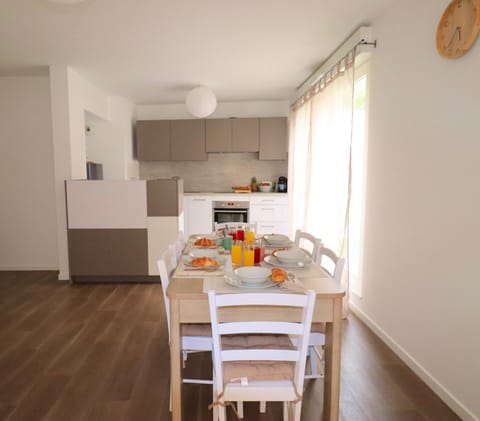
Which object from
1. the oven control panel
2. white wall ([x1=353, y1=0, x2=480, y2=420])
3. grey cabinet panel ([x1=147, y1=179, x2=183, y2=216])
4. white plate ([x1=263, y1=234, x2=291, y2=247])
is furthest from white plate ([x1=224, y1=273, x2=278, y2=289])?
the oven control panel

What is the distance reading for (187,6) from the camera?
2.41 m

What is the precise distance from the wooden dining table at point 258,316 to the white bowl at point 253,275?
11 cm

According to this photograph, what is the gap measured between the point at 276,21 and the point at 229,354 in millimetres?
2517

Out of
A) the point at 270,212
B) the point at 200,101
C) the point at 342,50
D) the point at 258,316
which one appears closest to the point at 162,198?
the point at 200,101

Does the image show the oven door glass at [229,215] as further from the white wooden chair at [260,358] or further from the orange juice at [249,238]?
the white wooden chair at [260,358]

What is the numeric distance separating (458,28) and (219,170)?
13.8ft

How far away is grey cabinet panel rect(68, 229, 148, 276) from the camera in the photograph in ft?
12.4

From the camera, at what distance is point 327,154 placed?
11.1 ft

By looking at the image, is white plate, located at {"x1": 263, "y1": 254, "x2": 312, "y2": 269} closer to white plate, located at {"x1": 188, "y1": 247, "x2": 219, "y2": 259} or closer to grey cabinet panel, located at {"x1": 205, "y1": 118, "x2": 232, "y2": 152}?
Result: white plate, located at {"x1": 188, "y1": 247, "x2": 219, "y2": 259}

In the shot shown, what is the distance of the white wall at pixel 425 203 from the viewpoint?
A: 167 cm

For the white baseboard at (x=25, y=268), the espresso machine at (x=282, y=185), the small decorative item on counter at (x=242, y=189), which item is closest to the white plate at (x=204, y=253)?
the white baseboard at (x=25, y=268)

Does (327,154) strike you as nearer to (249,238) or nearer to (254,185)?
(249,238)

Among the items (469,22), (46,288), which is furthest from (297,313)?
(46,288)

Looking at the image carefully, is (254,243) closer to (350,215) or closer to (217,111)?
(350,215)
